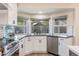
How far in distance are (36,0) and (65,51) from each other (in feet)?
10.6

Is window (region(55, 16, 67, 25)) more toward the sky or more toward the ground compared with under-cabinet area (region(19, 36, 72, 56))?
more toward the sky

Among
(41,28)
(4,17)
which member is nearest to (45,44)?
(41,28)

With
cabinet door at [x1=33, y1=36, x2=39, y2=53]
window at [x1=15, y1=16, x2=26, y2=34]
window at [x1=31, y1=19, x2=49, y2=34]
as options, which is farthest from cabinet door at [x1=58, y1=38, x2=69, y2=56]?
window at [x1=15, y1=16, x2=26, y2=34]

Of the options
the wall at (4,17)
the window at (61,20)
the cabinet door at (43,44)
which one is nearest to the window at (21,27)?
the cabinet door at (43,44)

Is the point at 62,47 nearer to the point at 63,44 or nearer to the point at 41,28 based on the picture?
the point at 63,44

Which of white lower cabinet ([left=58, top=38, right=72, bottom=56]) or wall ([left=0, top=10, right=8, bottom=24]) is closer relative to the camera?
wall ([left=0, top=10, right=8, bottom=24])

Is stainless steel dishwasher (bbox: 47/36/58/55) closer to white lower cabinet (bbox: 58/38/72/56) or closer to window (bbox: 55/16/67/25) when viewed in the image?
white lower cabinet (bbox: 58/38/72/56)

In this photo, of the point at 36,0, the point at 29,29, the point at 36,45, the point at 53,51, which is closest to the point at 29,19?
the point at 29,29

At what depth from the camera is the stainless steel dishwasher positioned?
12.7 feet

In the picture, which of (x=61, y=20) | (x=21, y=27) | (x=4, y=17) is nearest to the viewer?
(x=4, y=17)

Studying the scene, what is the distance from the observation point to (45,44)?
4.40 meters

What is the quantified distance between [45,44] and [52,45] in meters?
0.39

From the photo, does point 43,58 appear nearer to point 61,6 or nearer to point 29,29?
point 61,6

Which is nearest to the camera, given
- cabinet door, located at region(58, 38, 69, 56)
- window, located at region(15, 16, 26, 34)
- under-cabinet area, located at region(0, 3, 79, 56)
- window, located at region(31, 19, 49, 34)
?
under-cabinet area, located at region(0, 3, 79, 56)
